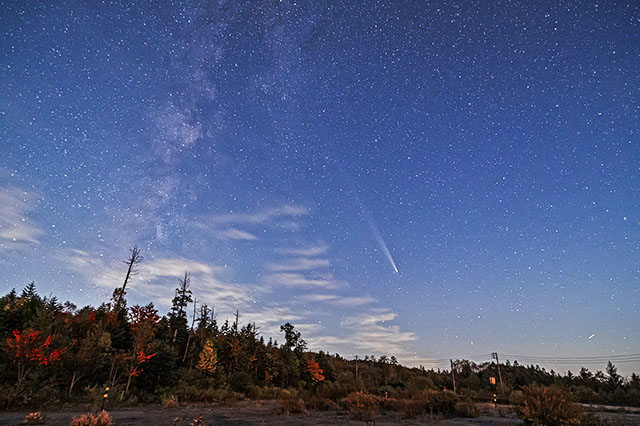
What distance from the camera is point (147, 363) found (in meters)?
34.7

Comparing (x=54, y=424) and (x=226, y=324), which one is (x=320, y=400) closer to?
(x=54, y=424)

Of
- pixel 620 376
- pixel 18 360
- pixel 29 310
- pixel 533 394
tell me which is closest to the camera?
pixel 533 394

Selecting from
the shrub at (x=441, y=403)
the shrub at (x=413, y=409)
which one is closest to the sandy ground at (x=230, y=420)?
the shrub at (x=413, y=409)

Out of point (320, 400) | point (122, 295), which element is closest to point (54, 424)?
point (320, 400)

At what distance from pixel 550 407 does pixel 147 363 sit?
34.3 metres

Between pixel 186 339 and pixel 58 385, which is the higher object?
pixel 186 339

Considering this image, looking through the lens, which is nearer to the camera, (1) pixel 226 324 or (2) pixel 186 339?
(2) pixel 186 339

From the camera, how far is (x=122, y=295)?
4797 cm

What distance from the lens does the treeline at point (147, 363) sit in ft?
84.7

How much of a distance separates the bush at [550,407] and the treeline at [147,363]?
178cm

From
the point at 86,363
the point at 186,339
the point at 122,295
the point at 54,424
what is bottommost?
the point at 54,424

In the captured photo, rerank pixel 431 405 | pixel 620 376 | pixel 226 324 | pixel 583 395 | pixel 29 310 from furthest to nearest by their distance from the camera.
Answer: pixel 226 324, pixel 620 376, pixel 583 395, pixel 29 310, pixel 431 405

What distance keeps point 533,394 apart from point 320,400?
2246 cm

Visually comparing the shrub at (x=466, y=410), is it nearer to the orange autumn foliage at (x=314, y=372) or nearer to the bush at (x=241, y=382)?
the bush at (x=241, y=382)
